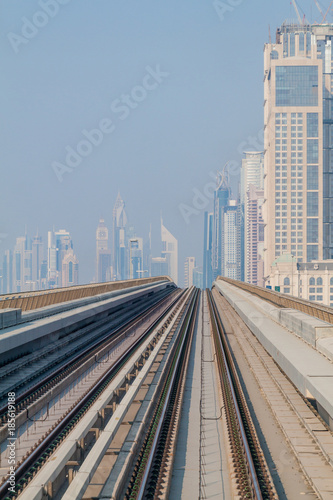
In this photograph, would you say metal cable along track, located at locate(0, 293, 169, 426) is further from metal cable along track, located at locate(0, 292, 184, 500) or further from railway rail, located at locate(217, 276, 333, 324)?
railway rail, located at locate(217, 276, 333, 324)

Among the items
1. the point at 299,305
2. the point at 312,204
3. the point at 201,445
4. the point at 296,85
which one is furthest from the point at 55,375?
the point at 296,85

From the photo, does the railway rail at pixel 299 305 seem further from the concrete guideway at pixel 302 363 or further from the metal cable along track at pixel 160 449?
the metal cable along track at pixel 160 449

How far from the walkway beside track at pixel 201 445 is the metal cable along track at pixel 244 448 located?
0.22 m

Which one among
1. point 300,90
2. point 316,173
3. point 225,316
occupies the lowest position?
point 225,316

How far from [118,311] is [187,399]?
24.9 metres

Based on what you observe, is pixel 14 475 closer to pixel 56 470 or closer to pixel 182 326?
pixel 56 470

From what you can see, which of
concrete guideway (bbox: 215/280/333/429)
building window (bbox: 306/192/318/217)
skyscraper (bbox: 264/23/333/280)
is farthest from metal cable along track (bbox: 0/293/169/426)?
building window (bbox: 306/192/318/217)

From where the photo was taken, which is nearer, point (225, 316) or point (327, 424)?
point (327, 424)

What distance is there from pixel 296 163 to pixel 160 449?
5906 inches

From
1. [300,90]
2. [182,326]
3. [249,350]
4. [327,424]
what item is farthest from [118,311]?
[300,90]

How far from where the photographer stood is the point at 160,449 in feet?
30.7

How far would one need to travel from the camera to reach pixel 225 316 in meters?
36.4

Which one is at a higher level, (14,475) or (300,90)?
(300,90)

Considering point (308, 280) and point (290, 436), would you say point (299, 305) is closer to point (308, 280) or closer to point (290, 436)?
point (290, 436)
